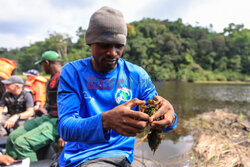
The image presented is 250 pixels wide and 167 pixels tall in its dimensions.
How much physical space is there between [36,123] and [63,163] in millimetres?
2185

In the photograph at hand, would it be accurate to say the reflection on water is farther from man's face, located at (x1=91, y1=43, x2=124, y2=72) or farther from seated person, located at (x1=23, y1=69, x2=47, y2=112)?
seated person, located at (x1=23, y1=69, x2=47, y2=112)

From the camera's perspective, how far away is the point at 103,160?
50.2 inches

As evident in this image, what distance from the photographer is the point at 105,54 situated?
4.40 ft

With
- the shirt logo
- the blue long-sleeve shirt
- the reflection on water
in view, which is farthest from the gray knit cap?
the reflection on water

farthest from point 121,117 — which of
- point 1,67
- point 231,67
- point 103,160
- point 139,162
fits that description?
point 231,67

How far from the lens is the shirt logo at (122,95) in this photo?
1468 millimetres

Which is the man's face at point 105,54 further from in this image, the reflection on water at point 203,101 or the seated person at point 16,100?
the seated person at point 16,100

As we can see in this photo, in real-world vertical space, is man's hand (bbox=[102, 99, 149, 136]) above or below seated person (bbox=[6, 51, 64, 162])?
above

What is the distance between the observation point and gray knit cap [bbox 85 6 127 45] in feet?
4.08

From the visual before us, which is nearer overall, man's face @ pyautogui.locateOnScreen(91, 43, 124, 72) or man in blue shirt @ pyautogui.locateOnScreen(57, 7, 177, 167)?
man in blue shirt @ pyautogui.locateOnScreen(57, 7, 177, 167)

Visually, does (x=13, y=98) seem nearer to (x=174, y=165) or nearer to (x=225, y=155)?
(x=174, y=165)

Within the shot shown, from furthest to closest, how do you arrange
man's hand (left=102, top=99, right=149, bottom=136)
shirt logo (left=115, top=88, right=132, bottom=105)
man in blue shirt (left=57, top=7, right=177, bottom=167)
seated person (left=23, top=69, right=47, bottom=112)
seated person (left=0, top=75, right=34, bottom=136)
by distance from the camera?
seated person (left=23, top=69, right=47, bottom=112), seated person (left=0, top=75, right=34, bottom=136), shirt logo (left=115, top=88, right=132, bottom=105), man in blue shirt (left=57, top=7, right=177, bottom=167), man's hand (left=102, top=99, right=149, bottom=136)

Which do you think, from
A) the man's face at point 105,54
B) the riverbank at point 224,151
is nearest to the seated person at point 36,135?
the man's face at point 105,54

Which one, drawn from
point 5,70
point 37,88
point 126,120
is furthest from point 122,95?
point 37,88
